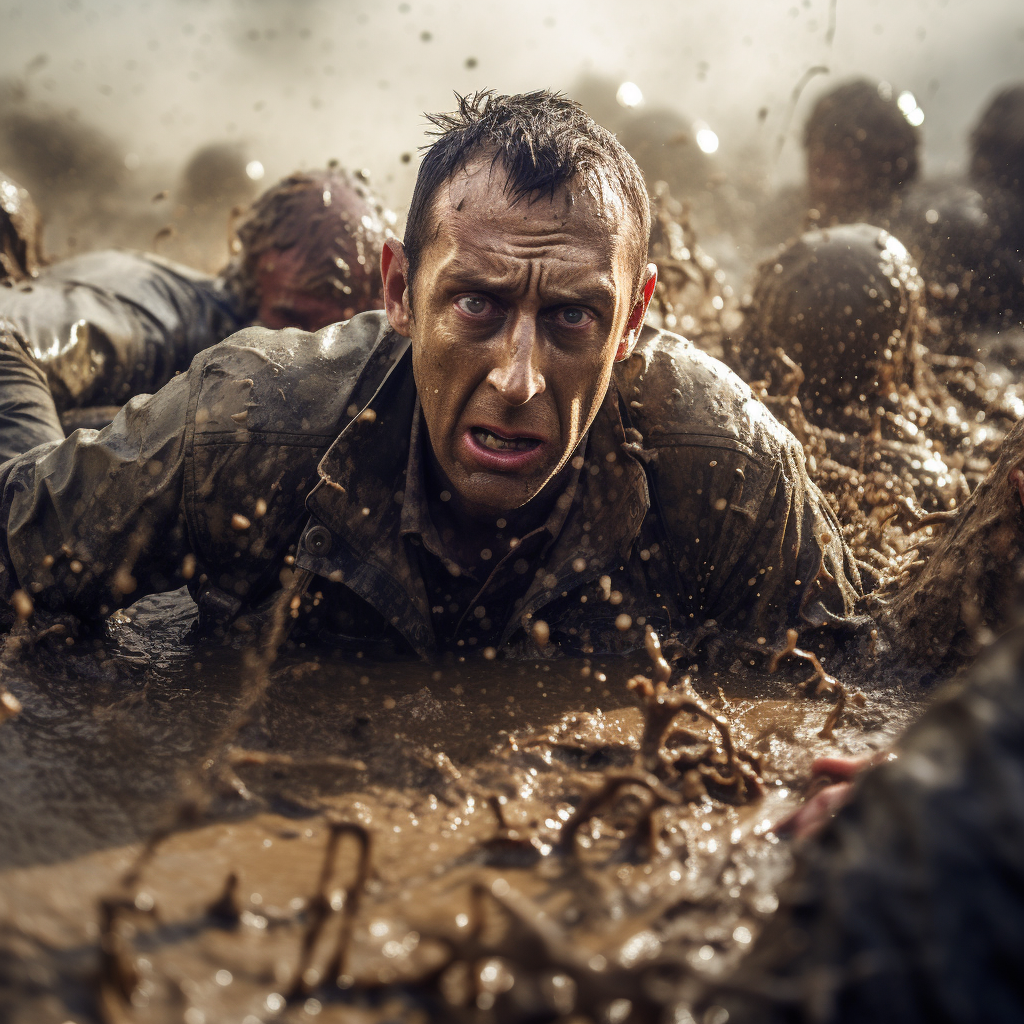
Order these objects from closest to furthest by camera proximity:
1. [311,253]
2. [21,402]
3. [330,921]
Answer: [330,921] → [21,402] → [311,253]

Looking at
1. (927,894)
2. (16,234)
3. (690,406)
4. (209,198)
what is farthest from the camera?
(209,198)

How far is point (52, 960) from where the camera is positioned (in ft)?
4.18

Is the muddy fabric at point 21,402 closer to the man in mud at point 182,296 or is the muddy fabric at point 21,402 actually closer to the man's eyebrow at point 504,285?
the man in mud at point 182,296

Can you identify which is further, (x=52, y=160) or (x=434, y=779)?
(x=52, y=160)

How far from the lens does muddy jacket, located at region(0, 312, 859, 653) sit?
2.53m

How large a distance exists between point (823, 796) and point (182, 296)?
383 cm

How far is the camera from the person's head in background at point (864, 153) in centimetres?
680

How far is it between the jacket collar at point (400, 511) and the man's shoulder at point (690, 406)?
8 centimetres

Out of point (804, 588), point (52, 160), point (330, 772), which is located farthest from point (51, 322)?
point (52, 160)

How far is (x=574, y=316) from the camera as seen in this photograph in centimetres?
239

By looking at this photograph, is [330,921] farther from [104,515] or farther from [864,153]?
[864,153]

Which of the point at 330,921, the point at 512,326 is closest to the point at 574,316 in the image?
the point at 512,326

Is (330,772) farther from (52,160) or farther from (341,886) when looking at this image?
(52,160)

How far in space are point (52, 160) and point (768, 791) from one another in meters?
9.79
